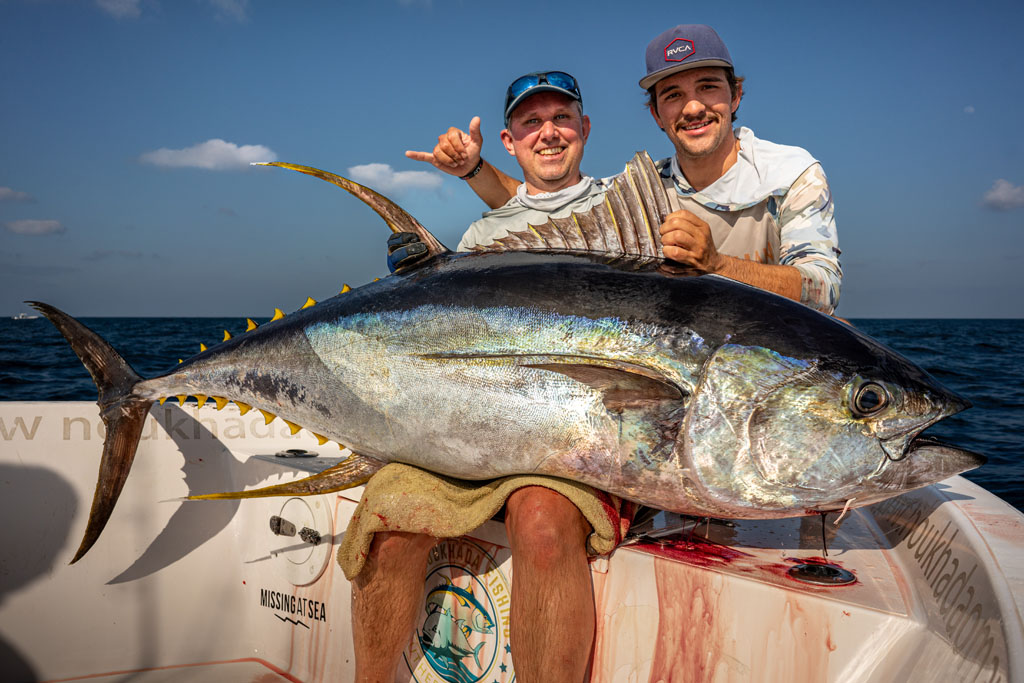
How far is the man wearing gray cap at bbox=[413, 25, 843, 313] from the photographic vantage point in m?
2.53

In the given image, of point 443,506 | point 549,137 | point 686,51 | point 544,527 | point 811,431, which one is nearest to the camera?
point 811,431

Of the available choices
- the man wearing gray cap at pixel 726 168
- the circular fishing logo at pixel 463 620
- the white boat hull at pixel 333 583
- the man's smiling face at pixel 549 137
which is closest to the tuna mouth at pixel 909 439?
the white boat hull at pixel 333 583

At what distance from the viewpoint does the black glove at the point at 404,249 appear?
84.4 inches

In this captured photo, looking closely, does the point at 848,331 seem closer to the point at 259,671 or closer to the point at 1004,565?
the point at 1004,565

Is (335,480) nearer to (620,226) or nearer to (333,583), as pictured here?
(333,583)

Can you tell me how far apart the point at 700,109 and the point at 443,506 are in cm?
190

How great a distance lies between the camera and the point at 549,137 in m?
3.02

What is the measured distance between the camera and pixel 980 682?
1213 millimetres

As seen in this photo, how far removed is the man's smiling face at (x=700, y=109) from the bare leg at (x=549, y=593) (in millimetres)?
1705

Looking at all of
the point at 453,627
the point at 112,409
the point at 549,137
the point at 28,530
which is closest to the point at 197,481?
the point at 28,530

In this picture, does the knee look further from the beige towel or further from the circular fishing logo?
the circular fishing logo

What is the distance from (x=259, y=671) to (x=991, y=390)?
1191 cm

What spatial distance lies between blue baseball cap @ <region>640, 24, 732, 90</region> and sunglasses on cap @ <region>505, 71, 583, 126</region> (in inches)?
15.5

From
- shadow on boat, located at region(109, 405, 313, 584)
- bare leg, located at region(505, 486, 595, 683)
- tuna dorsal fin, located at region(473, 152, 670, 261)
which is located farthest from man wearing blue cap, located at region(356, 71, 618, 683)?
shadow on boat, located at region(109, 405, 313, 584)
